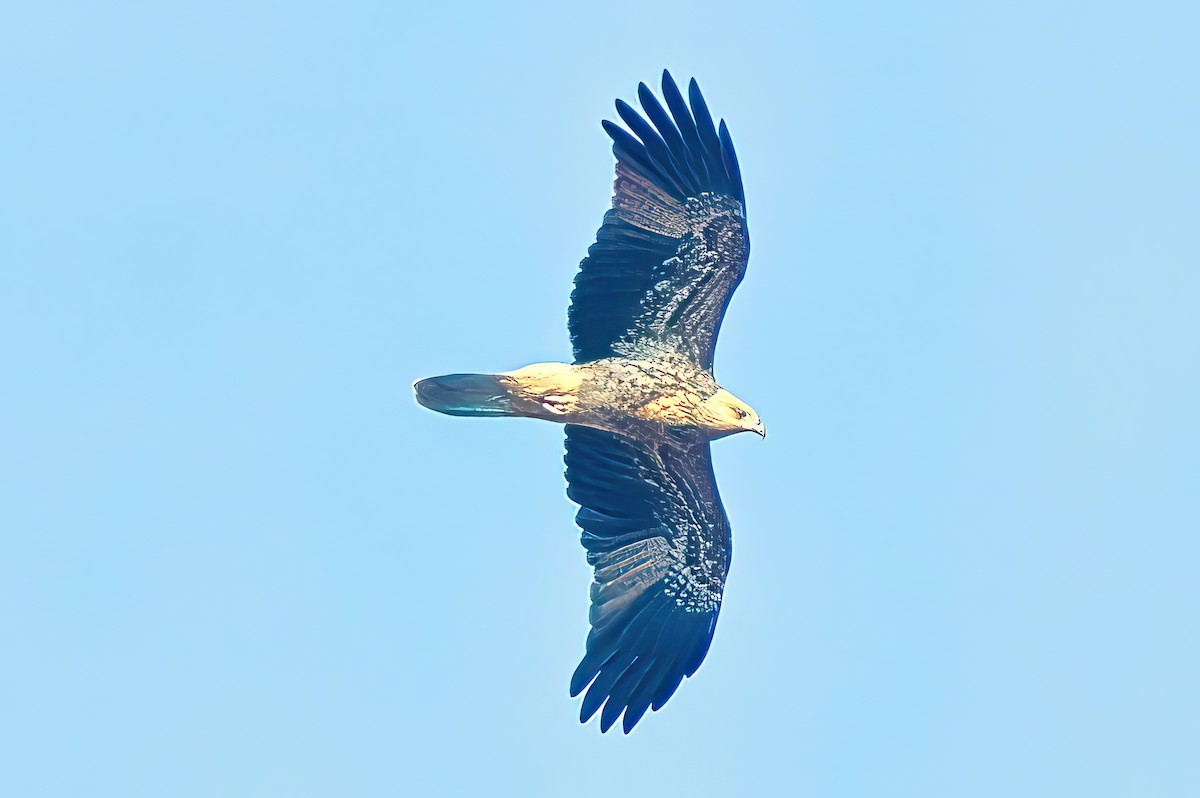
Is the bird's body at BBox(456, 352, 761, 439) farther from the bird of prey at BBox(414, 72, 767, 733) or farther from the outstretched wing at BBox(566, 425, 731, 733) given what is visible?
the outstretched wing at BBox(566, 425, 731, 733)

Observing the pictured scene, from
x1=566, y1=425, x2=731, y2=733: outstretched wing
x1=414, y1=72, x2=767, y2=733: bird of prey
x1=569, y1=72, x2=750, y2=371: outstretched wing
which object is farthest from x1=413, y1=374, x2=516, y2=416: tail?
x1=566, y1=425, x2=731, y2=733: outstretched wing

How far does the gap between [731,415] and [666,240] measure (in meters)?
1.73

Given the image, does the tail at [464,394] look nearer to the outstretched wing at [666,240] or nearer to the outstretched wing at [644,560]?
the outstretched wing at [666,240]

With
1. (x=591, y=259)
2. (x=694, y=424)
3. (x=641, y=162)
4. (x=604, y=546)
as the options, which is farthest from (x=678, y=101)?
(x=604, y=546)

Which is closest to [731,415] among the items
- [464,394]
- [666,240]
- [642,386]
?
[642,386]

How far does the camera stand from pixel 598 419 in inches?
667

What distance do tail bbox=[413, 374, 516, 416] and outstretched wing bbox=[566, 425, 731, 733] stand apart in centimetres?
102

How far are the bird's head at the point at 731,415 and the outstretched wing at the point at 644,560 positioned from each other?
326 millimetres

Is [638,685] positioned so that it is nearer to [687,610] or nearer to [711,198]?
[687,610]

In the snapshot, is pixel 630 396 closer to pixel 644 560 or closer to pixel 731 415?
pixel 731 415

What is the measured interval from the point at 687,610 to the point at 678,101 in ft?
16.1

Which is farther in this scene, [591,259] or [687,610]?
[687,610]

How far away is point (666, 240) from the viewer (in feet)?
54.3

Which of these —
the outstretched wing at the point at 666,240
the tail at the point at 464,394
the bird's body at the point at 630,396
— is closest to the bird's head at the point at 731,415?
the bird's body at the point at 630,396
